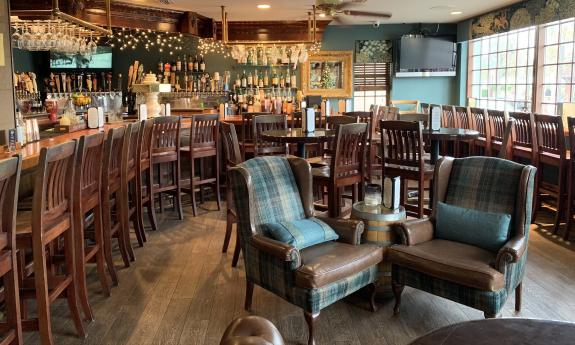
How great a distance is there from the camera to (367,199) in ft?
12.2

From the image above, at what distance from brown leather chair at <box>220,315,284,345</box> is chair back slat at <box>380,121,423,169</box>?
13.2 ft

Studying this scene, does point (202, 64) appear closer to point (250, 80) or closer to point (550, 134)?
point (250, 80)

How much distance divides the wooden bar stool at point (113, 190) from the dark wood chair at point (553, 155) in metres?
3.99

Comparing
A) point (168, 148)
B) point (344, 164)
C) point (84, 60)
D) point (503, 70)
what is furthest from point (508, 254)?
point (84, 60)

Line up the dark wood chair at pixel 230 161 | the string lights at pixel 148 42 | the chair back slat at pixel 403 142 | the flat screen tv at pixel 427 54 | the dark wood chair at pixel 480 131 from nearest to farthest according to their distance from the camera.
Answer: the dark wood chair at pixel 230 161 → the chair back slat at pixel 403 142 → the dark wood chair at pixel 480 131 → the string lights at pixel 148 42 → the flat screen tv at pixel 427 54

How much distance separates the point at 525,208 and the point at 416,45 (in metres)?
8.17

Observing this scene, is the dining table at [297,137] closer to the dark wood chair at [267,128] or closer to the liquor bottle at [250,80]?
the dark wood chair at [267,128]

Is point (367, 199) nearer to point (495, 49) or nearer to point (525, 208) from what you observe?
point (525, 208)

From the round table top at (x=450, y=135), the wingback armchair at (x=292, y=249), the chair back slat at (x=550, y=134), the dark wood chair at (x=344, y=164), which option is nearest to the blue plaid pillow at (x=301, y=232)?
the wingback armchair at (x=292, y=249)

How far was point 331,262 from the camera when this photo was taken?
117 inches

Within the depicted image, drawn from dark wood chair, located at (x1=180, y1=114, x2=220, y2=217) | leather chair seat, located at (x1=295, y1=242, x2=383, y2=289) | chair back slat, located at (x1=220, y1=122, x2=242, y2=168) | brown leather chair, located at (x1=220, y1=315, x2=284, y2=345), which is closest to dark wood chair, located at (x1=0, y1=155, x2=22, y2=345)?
leather chair seat, located at (x1=295, y1=242, x2=383, y2=289)

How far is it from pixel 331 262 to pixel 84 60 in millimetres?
8959

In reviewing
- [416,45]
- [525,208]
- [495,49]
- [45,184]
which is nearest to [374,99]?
[416,45]

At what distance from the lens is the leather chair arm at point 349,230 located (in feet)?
11.0
